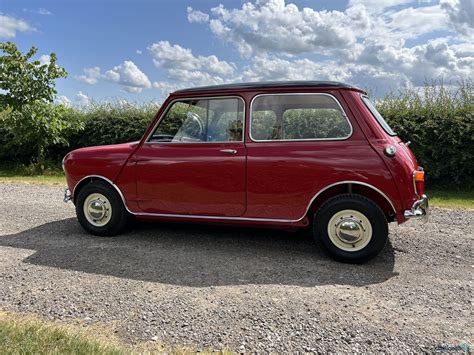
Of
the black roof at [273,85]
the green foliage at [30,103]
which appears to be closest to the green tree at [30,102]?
the green foliage at [30,103]

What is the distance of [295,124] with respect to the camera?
4.46 meters

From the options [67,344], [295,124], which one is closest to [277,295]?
[67,344]

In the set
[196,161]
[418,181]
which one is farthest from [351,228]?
[196,161]

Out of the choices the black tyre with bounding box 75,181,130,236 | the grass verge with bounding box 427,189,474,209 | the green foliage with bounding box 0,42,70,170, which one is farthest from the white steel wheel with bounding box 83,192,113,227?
the green foliage with bounding box 0,42,70,170

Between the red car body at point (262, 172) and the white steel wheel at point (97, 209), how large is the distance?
0.83 feet

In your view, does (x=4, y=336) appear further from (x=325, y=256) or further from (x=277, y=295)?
(x=325, y=256)

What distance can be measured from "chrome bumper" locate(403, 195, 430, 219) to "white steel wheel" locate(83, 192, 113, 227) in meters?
3.53

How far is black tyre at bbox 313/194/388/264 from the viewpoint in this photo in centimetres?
398

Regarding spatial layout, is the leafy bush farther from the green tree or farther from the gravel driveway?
the gravel driveway

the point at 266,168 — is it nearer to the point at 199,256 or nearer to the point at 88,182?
the point at 199,256

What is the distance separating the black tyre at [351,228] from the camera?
3979 mm

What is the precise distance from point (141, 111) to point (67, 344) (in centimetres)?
999

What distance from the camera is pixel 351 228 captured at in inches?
159

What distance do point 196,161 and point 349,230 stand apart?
73.8 inches
